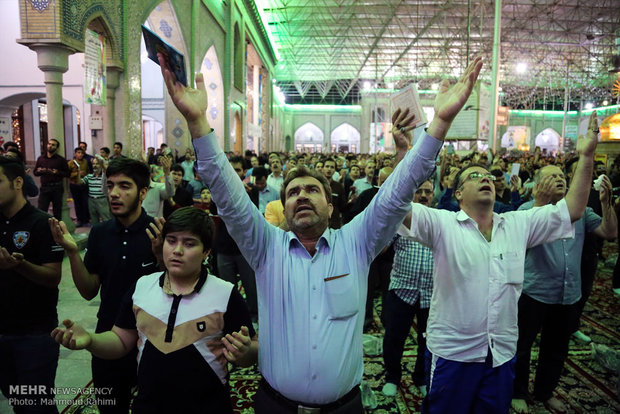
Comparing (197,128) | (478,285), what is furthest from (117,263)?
(478,285)

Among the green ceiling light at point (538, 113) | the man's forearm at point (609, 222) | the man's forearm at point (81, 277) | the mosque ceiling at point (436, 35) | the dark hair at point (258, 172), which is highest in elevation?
the mosque ceiling at point (436, 35)

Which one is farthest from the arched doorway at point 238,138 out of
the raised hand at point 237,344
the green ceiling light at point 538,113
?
the green ceiling light at point 538,113

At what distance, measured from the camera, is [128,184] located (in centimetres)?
224

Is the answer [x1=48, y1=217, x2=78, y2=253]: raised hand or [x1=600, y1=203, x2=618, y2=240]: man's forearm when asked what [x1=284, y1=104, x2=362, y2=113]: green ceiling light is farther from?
[x1=48, y1=217, x2=78, y2=253]: raised hand

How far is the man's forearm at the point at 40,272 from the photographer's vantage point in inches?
81.7

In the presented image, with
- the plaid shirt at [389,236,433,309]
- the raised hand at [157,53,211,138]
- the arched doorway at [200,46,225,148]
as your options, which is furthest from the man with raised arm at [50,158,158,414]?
the arched doorway at [200,46,225,148]

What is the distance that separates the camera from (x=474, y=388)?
2.08 meters

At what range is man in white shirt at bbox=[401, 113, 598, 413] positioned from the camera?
208 cm

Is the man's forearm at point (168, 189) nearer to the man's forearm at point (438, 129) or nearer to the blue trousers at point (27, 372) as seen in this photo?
the blue trousers at point (27, 372)

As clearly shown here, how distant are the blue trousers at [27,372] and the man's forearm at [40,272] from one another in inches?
11.1

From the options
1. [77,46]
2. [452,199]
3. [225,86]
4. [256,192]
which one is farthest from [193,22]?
[452,199]

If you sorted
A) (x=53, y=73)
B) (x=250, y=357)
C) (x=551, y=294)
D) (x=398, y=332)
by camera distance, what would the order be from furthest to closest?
1. (x=53, y=73)
2. (x=398, y=332)
3. (x=551, y=294)
4. (x=250, y=357)

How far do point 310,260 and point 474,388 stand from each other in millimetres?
1131

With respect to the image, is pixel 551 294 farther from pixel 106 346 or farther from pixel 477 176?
pixel 106 346
